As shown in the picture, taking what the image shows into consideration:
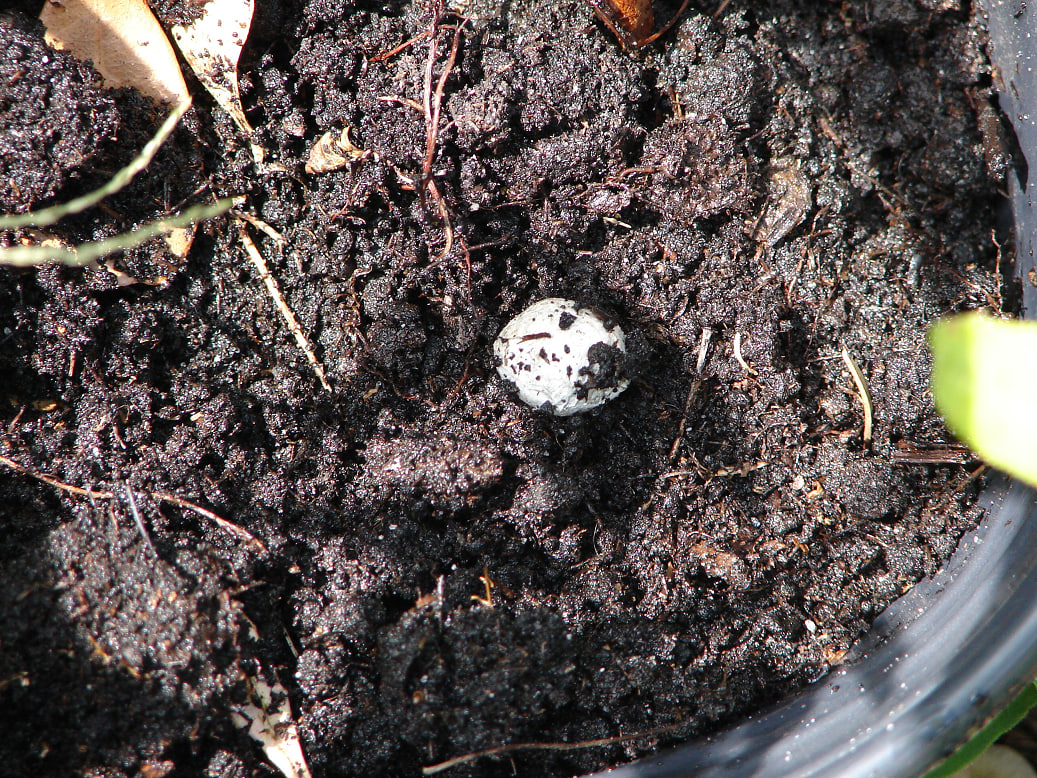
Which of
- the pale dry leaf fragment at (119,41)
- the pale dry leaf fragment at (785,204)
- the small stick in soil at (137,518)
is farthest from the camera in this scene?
the pale dry leaf fragment at (785,204)

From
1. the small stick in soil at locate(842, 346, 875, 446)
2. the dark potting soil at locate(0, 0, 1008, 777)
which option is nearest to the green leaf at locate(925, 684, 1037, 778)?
the dark potting soil at locate(0, 0, 1008, 777)

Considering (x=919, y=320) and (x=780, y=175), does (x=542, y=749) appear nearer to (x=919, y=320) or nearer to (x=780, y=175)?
(x=919, y=320)

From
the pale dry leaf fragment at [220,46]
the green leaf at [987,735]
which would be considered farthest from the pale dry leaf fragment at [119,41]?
the green leaf at [987,735]

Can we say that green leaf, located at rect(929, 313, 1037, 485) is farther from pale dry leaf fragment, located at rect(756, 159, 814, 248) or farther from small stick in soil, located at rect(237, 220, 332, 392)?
small stick in soil, located at rect(237, 220, 332, 392)

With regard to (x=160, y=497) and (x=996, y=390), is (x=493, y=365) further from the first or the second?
(x=996, y=390)

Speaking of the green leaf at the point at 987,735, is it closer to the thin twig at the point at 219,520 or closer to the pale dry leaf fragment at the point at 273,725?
the pale dry leaf fragment at the point at 273,725
